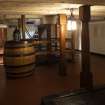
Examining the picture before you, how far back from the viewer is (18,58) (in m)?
5.00

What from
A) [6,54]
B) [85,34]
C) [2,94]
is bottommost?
[2,94]

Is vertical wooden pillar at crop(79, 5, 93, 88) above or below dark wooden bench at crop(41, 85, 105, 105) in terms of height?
above

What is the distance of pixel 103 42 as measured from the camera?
8.96 metres

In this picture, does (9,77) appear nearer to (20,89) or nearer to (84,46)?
(20,89)

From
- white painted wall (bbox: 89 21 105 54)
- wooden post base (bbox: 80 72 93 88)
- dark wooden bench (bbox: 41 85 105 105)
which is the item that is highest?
white painted wall (bbox: 89 21 105 54)

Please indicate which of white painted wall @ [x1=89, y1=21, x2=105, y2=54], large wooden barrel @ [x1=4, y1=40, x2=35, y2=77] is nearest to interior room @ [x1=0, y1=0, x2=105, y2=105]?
large wooden barrel @ [x1=4, y1=40, x2=35, y2=77]

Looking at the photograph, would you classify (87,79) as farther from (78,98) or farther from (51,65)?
(51,65)

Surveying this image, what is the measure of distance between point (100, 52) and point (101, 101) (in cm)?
646

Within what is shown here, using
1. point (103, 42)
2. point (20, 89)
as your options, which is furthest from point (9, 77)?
point (103, 42)

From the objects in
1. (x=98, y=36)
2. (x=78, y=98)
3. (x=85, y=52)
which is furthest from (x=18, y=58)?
(x=98, y=36)

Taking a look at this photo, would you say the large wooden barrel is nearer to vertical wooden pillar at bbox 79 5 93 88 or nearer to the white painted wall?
vertical wooden pillar at bbox 79 5 93 88

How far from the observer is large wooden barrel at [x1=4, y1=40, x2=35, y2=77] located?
5004mm

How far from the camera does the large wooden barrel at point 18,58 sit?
16.4 ft

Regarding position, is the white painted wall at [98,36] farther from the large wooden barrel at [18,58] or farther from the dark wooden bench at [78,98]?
the dark wooden bench at [78,98]
